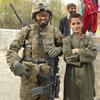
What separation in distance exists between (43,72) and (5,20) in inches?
566

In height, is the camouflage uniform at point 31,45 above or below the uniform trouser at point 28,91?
above

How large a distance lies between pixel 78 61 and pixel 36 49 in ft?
1.71

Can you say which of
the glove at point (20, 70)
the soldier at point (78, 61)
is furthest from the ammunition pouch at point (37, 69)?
the soldier at point (78, 61)

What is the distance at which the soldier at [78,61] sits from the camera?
14.0 ft

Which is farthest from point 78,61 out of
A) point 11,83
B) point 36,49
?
A: point 11,83

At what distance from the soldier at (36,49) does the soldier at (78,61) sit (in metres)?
0.16

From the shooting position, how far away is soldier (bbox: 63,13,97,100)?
4262 millimetres

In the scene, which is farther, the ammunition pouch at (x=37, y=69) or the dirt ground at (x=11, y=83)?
the dirt ground at (x=11, y=83)

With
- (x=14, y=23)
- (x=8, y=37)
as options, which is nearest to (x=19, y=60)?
(x=8, y=37)

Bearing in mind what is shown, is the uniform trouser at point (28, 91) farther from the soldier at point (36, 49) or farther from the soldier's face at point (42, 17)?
the soldier's face at point (42, 17)

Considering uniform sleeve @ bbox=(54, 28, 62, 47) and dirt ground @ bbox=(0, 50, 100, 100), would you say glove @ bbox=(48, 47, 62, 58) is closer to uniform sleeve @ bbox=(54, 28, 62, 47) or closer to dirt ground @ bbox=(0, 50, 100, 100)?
uniform sleeve @ bbox=(54, 28, 62, 47)

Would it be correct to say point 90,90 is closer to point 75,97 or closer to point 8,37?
point 75,97

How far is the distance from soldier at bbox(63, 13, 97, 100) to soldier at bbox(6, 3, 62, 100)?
0.16 metres

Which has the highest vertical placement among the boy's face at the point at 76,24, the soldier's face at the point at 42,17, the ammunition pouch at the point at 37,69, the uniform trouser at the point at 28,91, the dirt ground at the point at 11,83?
the soldier's face at the point at 42,17
